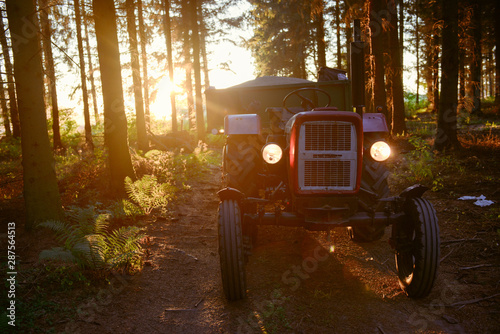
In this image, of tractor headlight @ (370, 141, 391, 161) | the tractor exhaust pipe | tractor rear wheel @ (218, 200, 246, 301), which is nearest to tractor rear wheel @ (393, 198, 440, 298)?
tractor headlight @ (370, 141, 391, 161)

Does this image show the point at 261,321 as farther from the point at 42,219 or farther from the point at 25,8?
the point at 25,8

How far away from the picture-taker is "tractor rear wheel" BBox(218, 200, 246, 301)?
305 cm

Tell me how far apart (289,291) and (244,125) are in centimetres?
216

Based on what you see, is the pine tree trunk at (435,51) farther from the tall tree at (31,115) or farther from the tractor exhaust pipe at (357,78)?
the tall tree at (31,115)

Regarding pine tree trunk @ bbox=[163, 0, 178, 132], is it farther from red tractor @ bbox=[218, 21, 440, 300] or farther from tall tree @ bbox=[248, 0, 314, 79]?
red tractor @ bbox=[218, 21, 440, 300]

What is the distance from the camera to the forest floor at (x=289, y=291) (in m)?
2.87

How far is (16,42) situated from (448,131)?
948cm

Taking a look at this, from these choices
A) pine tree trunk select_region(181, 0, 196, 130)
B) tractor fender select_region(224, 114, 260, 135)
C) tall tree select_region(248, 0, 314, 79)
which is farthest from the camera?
tall tree select_region(248, 0, 314, 79)

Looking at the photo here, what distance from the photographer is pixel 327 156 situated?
3.25 meters

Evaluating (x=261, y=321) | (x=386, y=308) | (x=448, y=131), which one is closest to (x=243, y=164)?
(x=261, y=321)

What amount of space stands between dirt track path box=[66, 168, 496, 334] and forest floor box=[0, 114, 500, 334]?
0.03 feet

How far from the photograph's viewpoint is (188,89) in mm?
22922

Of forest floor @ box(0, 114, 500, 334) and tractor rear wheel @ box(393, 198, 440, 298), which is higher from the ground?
tractor rear wheel @ box(393, 198, 440, 298)

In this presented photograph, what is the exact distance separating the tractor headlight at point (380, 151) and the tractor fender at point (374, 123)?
577 millimetres
